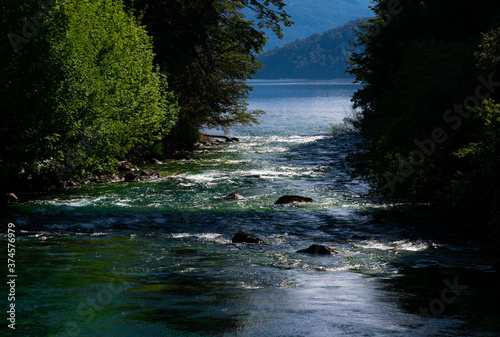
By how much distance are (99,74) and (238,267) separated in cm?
1847

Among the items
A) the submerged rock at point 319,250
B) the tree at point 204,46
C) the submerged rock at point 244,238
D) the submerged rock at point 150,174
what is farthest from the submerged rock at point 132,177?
the submerged rock at point 319,250

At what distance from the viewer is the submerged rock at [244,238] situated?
757 inches

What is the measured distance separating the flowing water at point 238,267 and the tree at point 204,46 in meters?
17.2

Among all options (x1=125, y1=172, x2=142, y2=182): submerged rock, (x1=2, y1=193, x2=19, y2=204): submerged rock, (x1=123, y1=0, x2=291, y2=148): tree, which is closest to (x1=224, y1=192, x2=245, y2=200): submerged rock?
(x1=125, y1=172, x2=142, y2=182): submerged rock

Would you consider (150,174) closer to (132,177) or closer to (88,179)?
(132,177)

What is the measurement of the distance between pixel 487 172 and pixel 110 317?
449 inches

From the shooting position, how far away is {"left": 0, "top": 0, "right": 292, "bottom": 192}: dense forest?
82.3 ft

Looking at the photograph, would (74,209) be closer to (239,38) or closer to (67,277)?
(67,277)

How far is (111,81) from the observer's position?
1245 inches

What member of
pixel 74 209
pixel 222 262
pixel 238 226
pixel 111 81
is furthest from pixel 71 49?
pixel 222 262

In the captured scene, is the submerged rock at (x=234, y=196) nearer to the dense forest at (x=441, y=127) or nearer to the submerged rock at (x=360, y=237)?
the dense forest at (x=441, y=127)

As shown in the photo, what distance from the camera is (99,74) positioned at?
30.8 metres

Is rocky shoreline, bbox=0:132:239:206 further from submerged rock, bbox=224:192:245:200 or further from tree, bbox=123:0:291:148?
submerged rock, bbox=224:192:245:200

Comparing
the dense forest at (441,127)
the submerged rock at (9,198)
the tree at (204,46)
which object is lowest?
the submerged rock at (9,198)
